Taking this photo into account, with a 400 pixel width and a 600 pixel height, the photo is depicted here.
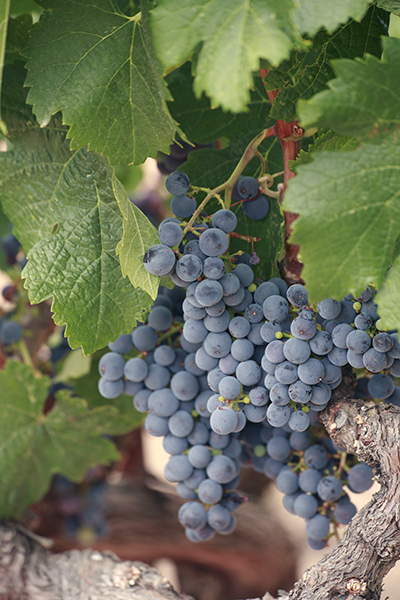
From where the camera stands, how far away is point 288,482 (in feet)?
2.12

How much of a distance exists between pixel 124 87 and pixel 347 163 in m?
0.26

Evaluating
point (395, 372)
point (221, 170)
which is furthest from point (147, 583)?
point (221, 170)

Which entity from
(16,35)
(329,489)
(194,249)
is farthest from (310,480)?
(16,35)

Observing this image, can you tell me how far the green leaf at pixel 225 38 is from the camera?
38 centimetres

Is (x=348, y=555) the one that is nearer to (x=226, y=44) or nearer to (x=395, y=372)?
(x=395, y=372)

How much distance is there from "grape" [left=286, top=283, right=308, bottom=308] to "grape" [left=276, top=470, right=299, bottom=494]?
247 mm

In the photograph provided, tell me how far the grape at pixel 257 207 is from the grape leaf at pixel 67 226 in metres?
0.16

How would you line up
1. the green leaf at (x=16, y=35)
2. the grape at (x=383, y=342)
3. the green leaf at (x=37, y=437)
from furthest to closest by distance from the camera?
the green leaf at (x=37, y=437), the green leaf at (x=16, y=35), the grape at (x=383, y=342)

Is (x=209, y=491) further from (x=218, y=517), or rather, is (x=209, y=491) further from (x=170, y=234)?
(x=170, y=234)

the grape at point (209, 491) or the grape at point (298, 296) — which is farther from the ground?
the grape at point (298, 296)

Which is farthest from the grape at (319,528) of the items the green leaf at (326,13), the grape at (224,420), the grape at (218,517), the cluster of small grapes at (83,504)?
the cluster of small grapes at (83,504)

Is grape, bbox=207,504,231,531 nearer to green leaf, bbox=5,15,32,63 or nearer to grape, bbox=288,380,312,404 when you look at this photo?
grape, bbox=288,380,312,404

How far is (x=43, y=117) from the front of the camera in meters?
0.53

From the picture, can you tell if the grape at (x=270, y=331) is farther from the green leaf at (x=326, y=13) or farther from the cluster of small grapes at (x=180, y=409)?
the green leaf at (x=326, y=13)
